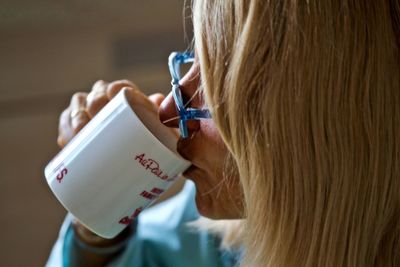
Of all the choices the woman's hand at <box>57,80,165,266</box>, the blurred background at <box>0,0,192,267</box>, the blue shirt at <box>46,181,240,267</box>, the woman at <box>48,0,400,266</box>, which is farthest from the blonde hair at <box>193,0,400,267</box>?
the blurred background at <box>0,0,192,267</box>

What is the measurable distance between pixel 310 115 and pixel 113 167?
0.17 metres

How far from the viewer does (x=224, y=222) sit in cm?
87

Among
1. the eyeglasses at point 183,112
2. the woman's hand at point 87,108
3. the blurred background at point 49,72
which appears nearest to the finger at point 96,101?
the woman's hand at point 87,108

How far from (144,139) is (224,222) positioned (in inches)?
11.9

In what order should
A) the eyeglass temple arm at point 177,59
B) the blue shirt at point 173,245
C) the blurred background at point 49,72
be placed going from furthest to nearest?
the blurred background at point 49,72, the blue shirt at point 173,245, the eyeglass temple arm at point 177,59

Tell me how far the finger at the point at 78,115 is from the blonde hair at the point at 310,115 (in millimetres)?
189

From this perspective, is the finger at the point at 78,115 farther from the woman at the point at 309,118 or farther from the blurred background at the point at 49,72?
the blurred background at the point at 49,72

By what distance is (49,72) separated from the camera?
3.52ft

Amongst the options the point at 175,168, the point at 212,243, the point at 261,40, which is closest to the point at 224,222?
the point at 212,243

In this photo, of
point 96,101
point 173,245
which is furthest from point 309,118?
point 173,245

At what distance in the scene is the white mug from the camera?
597mm

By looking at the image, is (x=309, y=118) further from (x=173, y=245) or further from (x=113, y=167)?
(x=173, y=245)

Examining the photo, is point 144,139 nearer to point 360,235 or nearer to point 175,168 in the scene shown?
point 175,168

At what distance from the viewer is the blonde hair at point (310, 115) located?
1.79ft
